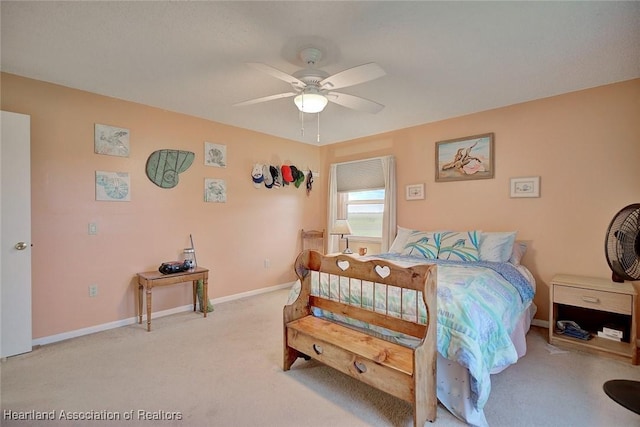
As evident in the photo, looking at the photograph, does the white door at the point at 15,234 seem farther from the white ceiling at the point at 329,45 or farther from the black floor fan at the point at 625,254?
the black floor fan at the point at 625,254

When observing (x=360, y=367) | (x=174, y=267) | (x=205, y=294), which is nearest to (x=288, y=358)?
(x=360, y=367)

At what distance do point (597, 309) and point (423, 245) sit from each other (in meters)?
1.53

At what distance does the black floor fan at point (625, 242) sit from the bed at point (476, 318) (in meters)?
0.64

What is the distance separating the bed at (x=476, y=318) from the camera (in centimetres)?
165

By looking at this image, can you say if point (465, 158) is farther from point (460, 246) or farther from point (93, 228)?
point (93, 228)

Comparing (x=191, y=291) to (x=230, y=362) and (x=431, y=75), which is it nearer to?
(x=230, y=362)

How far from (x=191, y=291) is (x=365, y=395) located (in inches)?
103

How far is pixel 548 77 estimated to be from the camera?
2654 millimetres

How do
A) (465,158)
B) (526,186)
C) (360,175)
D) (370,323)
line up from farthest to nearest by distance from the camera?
(360,175), (465,158), (526,186), (370,323)

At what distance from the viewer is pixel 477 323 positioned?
170 centimetres

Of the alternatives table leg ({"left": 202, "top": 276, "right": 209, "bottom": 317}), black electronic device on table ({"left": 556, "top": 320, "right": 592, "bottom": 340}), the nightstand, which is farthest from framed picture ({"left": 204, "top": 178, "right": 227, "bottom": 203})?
black electronic device on table ({"left": 556, "top": 320, "right": 592, "bottom": 340})

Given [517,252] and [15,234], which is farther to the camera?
[517,252]

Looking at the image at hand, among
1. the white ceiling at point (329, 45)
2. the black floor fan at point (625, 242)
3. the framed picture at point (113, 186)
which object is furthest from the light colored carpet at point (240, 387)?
the white ceiling at point (329, 45)

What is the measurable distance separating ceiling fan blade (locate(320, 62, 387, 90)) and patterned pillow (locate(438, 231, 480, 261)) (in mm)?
2072
